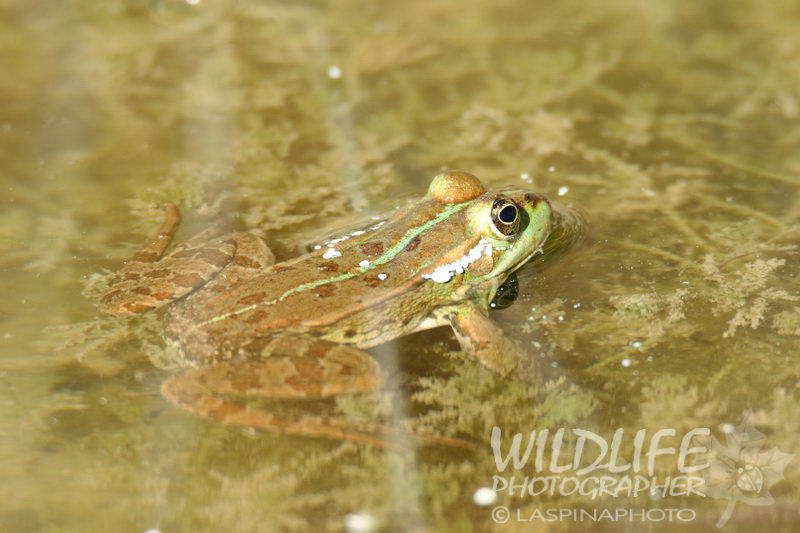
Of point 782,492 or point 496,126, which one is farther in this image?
point 496,126

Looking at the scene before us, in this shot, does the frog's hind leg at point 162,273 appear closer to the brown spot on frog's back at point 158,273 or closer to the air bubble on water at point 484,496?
the brown spot on frog's back at point 158,273

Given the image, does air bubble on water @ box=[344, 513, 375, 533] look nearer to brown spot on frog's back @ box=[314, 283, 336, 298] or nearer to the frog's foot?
brown spot on frog's back @ box=[314, 283, 336, 298]

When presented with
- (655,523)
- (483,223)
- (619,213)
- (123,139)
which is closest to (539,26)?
(619,213)

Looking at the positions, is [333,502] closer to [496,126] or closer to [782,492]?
[782,492]

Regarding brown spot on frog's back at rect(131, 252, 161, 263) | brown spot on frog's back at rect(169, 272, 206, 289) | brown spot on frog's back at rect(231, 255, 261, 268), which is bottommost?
brown spot on frog's back at rect(169, 272, 206, 289)

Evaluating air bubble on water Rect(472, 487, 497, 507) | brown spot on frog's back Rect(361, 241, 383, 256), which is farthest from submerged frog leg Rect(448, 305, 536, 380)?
air bubble on water Rect(472, 487, 497, 507)

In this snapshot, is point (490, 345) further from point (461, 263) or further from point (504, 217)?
point (504, 217)

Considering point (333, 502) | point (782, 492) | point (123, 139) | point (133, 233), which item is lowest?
point (782, 492)
